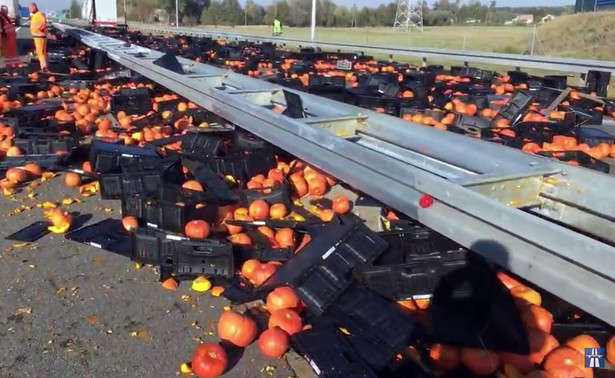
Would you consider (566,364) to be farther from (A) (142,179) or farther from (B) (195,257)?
(A) (142,179)

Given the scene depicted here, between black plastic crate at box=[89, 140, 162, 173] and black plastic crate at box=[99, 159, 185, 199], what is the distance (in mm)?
219

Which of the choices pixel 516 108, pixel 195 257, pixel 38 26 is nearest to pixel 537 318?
pixel 195 257

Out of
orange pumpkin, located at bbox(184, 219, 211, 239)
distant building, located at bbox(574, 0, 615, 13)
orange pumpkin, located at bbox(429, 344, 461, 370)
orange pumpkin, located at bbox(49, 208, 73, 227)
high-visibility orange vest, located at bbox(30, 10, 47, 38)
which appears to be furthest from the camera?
distant building, located at bbox(574, 0, 615, 13)

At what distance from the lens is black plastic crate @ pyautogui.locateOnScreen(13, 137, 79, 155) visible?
7805 millimetres

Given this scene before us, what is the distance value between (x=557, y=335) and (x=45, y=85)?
13.4 meters

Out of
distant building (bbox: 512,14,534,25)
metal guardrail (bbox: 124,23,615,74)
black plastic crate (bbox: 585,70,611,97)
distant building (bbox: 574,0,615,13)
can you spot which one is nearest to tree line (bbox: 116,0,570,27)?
distant building (bbox: 512,14,534,25)

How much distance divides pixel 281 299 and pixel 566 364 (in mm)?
1928

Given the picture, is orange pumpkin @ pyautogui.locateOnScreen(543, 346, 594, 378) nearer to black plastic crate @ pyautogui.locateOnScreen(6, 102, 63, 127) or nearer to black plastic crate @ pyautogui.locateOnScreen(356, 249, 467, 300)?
black plastic crate @ pyautogui.locateOnScreen(356, 249, 467, 300)

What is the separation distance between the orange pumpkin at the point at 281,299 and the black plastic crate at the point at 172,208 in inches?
58.5

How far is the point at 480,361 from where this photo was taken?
3354 mm

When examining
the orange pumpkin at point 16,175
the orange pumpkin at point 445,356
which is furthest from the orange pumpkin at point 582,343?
the orange pumpkin at point 16,175

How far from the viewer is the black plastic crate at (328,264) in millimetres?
3895

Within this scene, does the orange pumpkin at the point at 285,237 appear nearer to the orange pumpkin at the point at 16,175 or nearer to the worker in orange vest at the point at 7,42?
the orange pumpkin at the point at 16,175

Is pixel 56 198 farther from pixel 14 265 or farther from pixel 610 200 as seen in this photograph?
pixel 610 200
